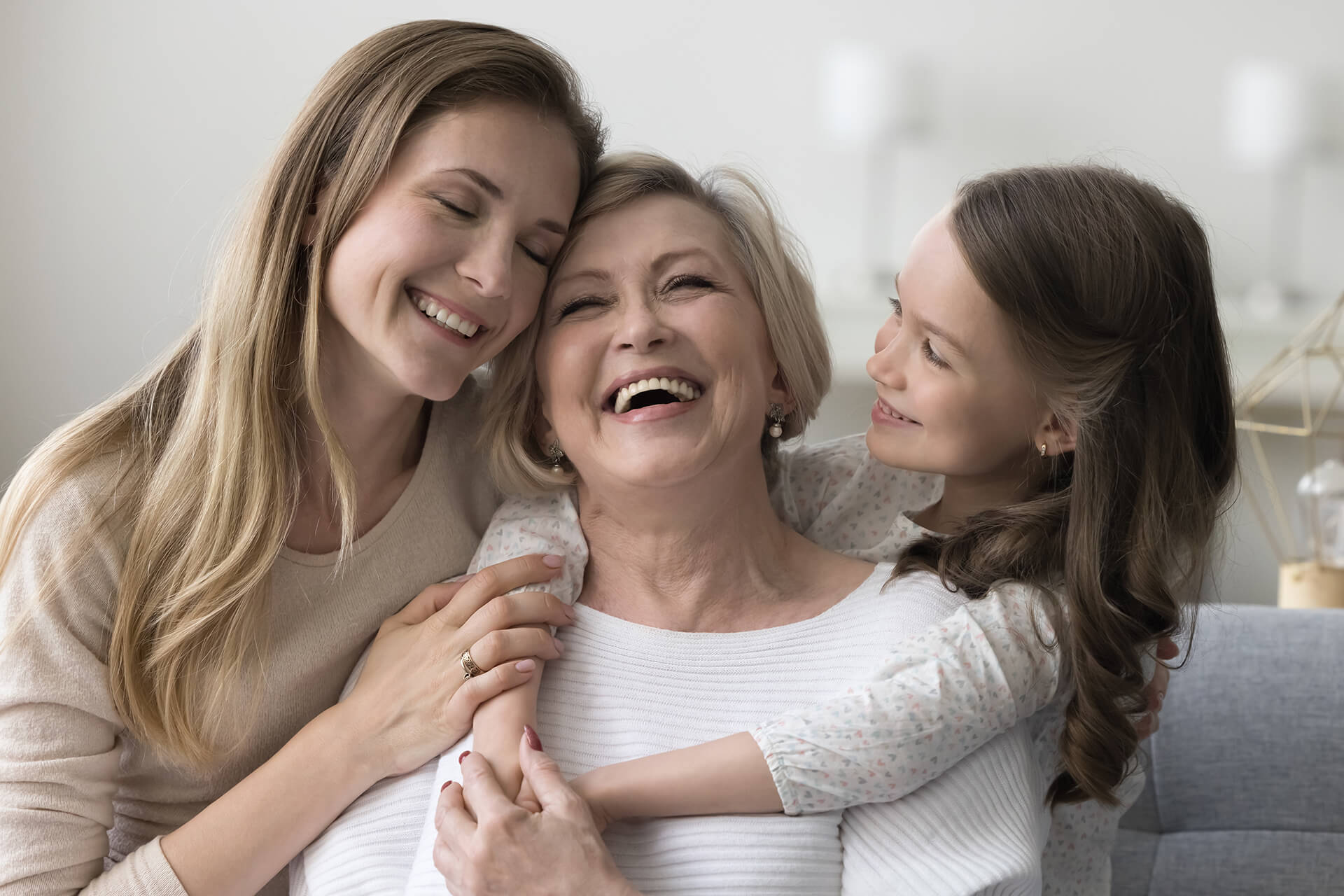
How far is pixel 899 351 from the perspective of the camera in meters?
1.67

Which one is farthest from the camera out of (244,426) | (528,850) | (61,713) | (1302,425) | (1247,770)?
(1302,425)

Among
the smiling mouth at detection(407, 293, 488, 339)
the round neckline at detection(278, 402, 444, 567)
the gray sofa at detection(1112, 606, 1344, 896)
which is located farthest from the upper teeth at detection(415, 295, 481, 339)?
the gray sofa at detection(1112, 606, 1344, 896)

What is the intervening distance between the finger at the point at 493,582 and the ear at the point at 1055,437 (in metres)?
0.69

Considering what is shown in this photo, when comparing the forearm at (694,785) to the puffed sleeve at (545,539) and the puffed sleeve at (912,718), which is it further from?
the puffed sleeve at (545,539)

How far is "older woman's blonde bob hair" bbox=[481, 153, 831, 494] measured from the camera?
1664 mm

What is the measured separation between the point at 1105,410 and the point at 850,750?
558 mm

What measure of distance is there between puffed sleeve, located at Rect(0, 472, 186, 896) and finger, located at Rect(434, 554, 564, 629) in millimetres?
414

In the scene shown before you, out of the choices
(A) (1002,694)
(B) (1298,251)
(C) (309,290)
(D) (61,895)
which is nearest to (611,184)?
(C) (309,290)

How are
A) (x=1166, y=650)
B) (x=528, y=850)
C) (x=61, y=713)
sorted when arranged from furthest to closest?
(x=1166, y=650), (x=61, y=713), (x=528, y=850)

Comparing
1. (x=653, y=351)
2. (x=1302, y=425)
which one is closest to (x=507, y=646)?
(x=653, y=351)

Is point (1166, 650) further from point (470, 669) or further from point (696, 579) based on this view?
point (470, 669)

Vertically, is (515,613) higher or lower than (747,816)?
higher

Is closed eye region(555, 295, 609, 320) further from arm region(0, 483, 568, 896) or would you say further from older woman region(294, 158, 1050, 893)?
arm region(0, 483, 568, 896)

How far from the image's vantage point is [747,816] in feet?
4.47
